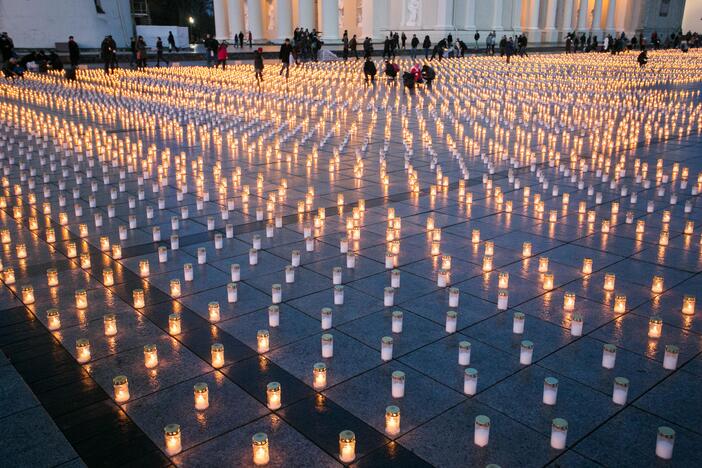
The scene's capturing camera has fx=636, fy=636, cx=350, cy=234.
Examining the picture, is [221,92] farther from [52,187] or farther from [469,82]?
[52,187]

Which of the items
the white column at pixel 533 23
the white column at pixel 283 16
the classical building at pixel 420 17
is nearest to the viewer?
the classical building at pixel 420 17

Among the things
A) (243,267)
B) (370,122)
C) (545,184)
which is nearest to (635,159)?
(545,184)

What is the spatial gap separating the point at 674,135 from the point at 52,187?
14368 millimetres

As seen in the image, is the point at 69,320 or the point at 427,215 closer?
the point at 69,320

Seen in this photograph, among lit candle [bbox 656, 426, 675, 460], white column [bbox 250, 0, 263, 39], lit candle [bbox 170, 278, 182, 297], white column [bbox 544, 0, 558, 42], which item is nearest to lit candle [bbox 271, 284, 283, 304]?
lit candle [bbox 170, 278, 182, 297]

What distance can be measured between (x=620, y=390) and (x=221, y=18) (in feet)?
239

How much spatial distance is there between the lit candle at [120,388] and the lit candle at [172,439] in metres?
0.70

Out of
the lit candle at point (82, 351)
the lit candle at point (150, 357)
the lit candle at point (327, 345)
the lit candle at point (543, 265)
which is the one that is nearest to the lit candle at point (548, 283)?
the lit candle at point (543, 265)

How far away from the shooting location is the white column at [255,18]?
65375mm

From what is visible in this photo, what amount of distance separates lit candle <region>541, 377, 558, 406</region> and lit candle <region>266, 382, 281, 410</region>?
6.17ft

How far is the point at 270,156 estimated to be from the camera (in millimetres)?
13375

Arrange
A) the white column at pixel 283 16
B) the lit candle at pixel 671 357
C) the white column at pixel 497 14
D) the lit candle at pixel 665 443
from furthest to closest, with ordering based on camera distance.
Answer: the white column at pixel 497 14, the white column at pixel 283 16, the lit candle at pixel 671 357, the lit candle at pixel 665 443

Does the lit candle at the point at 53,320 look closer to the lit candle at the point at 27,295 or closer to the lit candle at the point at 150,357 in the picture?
the lit candle at the point at 27,295

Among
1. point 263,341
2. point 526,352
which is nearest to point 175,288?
point 263,341
